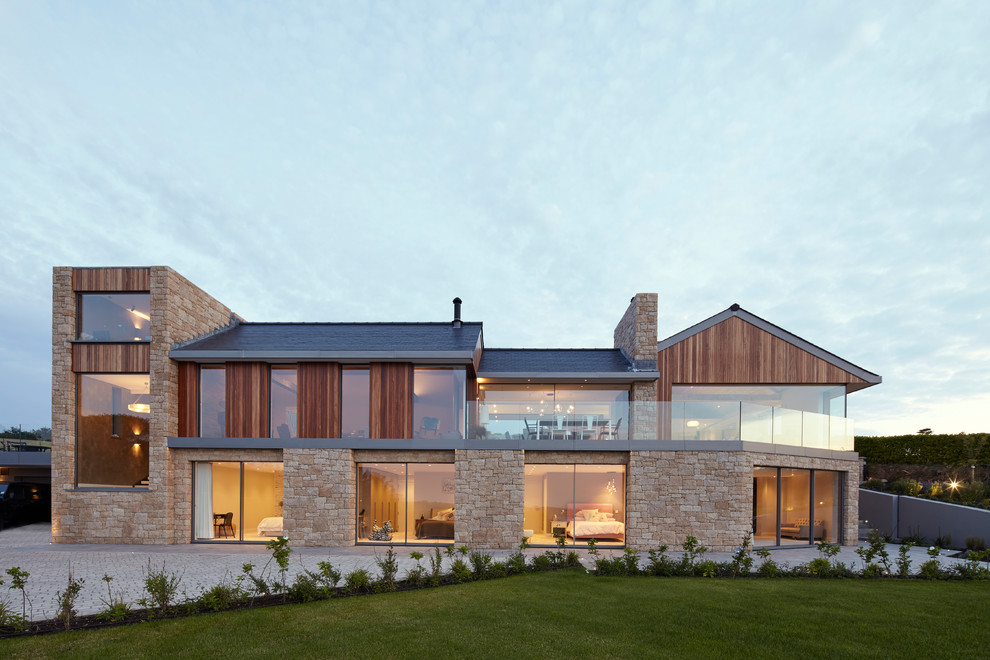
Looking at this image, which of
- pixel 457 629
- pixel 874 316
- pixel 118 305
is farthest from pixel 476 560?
pixel 874 316

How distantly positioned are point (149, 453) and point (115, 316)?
3957 millimetres

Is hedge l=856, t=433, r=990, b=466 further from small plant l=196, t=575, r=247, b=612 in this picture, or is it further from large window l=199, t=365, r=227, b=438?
large window l=199, t=365, r=227, b=438

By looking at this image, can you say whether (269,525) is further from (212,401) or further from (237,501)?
(212,401)

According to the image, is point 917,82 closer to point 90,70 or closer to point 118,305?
point 118,305

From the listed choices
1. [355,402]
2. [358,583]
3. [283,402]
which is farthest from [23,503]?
[358,583]

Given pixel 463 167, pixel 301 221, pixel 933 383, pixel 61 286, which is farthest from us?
pixel 463 167

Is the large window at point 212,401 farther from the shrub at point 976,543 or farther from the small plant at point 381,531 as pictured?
the shrub at point 976,543

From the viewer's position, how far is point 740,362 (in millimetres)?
16281

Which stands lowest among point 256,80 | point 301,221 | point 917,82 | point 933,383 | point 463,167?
point 933,383

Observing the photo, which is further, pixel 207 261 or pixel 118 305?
pixel 207 261

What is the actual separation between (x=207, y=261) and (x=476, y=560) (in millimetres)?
152258

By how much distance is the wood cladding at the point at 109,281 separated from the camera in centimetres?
1400

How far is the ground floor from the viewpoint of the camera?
44.5 ft

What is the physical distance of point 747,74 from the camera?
16.6 m
